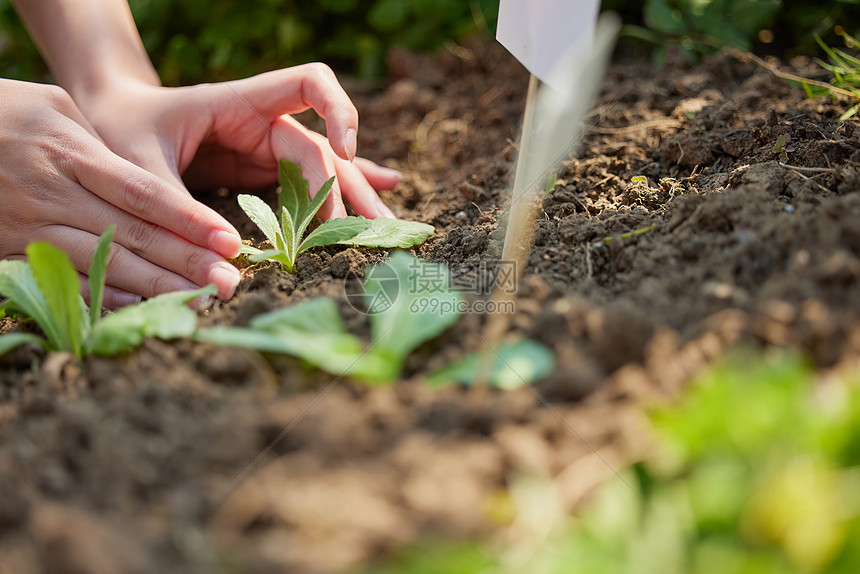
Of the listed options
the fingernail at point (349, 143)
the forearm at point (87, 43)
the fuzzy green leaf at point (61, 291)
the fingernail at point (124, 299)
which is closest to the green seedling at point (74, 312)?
the fuzzy green leaf at point (61, 291)

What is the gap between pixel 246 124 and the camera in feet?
4.83

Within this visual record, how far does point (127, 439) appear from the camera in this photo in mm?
680

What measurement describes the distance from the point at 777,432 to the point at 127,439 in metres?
0.66

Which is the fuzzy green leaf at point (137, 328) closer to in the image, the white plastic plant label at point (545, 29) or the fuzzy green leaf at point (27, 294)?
the fuzzy green leaf at point (27, 294)

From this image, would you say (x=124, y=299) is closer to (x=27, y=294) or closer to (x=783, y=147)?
(x=27, y=294)

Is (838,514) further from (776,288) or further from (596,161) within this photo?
(596,161)

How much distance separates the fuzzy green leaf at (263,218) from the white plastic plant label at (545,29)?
1.84ft

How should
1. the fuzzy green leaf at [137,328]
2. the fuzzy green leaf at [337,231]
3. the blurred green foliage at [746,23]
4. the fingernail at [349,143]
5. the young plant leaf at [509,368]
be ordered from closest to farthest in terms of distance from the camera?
Answer: the young plant leaf at [509,368], the fuzzy green leaf at [137,328], the fuzzy green leaf at [337,231], the fingernail at [349,143], the blurred green foliage at [746,23]

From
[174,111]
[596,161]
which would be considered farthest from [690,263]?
[174,111]

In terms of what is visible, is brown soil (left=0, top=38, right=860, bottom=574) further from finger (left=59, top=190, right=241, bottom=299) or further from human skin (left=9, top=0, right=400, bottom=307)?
human skin (left=9, top=0, right=400, bottom=307)

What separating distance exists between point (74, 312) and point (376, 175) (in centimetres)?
84

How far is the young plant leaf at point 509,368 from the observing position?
0.70m

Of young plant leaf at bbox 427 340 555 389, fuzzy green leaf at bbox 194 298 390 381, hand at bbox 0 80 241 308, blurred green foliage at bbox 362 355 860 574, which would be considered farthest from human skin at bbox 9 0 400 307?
blurred green foliage at bbox 362 355 860 574

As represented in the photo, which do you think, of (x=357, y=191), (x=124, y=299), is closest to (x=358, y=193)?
(x=357, y=191)
